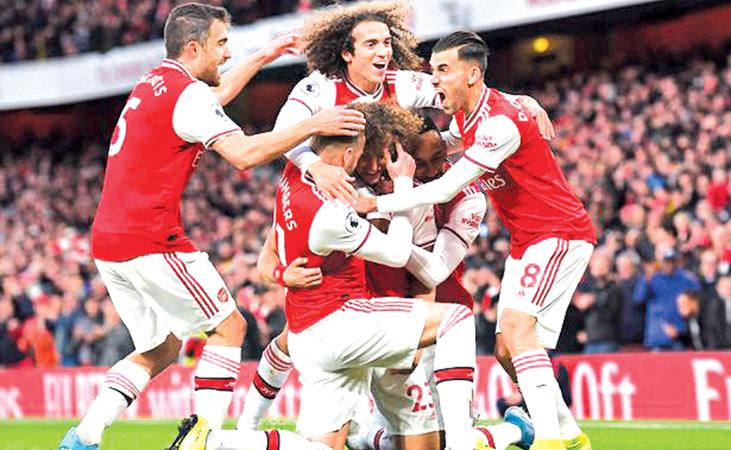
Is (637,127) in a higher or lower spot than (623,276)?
higher

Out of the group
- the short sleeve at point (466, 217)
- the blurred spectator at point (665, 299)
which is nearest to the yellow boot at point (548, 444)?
the short sleeve at point (466, 217)

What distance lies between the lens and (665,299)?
14.4 m

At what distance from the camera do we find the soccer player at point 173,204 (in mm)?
8188

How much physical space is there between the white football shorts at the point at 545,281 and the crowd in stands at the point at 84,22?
17662 mm

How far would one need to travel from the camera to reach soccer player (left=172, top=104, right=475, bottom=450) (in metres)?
7.63

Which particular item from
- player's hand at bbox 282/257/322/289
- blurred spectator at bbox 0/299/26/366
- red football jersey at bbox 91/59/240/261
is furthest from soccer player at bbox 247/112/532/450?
blurred spectator at bbox 0/299/26/366

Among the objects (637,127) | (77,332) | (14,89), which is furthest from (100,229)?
(14,89)

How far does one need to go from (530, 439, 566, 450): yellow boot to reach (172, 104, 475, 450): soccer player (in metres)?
0.66

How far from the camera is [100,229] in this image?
27.7ft

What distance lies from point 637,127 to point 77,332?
8.49 m

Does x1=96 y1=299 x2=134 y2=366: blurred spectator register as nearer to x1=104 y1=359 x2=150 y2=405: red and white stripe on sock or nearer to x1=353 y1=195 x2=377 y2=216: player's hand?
x1=104 y1=359 x2=150 y2=405: red and white stripe on sock

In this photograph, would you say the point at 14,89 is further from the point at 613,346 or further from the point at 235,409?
the point at 613,346

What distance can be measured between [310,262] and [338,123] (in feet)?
2.53

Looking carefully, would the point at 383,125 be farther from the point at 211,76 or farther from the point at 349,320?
the point at 211,76
